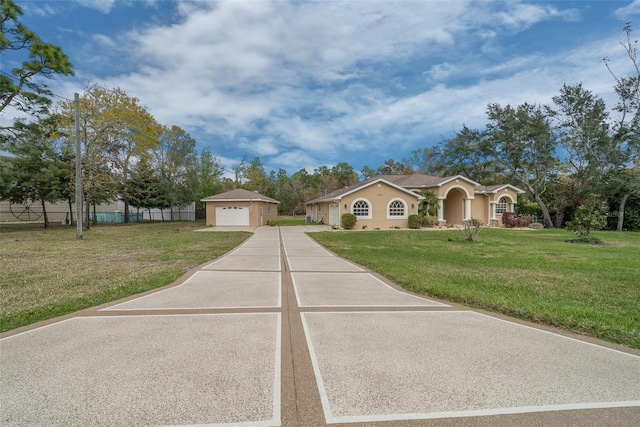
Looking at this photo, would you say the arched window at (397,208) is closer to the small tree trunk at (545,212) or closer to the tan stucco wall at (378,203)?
the tan stucco wall at (378,203)

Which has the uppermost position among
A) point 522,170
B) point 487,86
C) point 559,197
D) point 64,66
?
point 64,66

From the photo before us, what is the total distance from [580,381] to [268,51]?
1817cm

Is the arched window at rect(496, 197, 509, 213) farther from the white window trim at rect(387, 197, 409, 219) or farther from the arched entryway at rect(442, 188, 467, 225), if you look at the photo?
the white window trim at rect(387, 197, 409, 219)

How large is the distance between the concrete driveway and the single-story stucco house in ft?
61.2

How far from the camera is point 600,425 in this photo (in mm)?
2205

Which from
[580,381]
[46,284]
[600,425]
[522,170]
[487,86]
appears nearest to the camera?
[600,425]

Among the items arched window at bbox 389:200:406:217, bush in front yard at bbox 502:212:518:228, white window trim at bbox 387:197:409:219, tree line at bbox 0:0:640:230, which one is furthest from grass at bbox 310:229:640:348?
bush in front yard at bbox 502:212:518:228

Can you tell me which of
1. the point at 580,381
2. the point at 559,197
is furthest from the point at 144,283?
the point at 559,197

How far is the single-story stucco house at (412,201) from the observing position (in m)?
23.5

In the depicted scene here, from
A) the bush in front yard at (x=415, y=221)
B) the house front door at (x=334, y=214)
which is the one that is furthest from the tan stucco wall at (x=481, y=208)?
the house front door at (x=334, y=214)

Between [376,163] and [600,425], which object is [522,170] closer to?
[600,425]

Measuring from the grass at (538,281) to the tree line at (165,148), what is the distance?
840 cm

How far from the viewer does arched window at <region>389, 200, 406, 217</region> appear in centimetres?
2395

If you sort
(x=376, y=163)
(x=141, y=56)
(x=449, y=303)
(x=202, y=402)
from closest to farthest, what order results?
(x=202, y=402) < (x=449, y=303) < (x=141, y=56) < (x=376, y=163)
